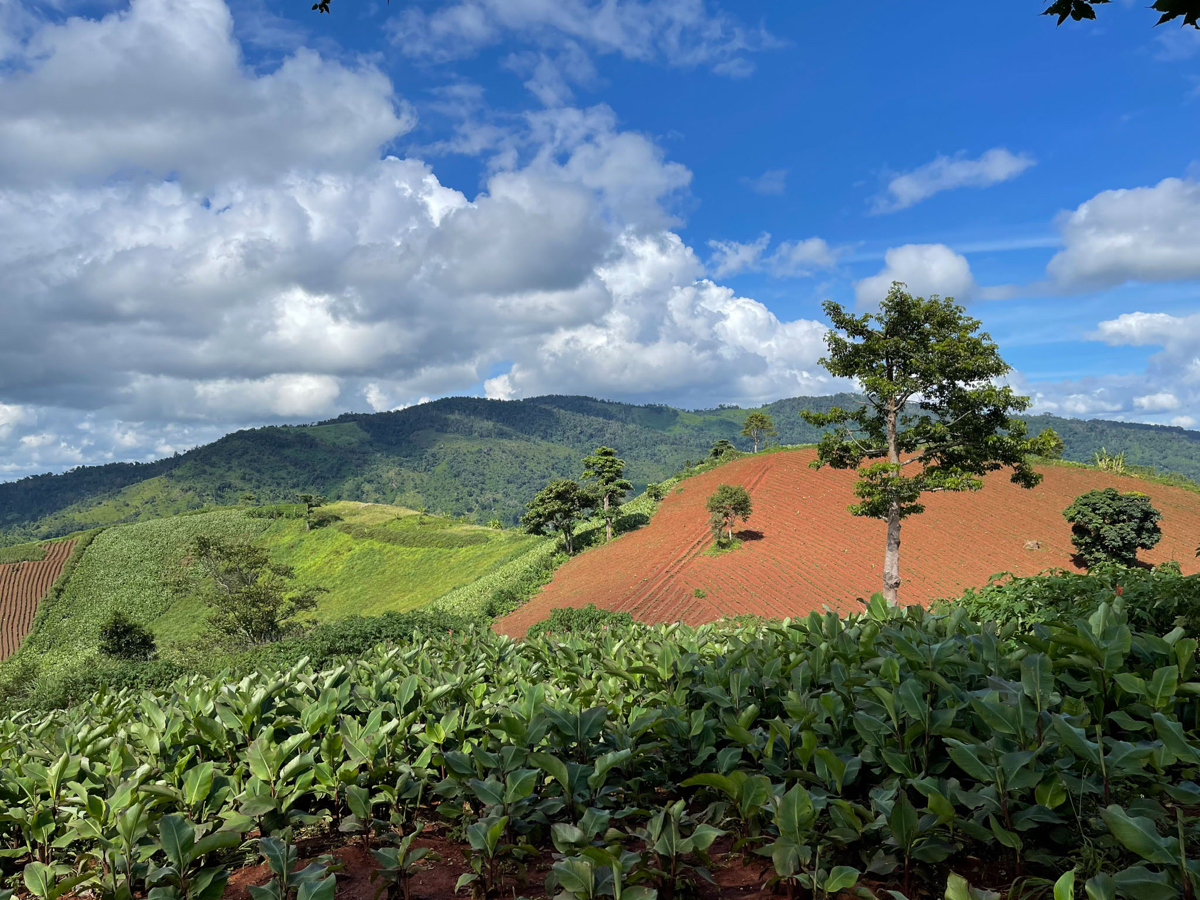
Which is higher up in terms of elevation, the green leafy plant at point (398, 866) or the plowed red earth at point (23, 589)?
the green leafy plant at point (398, 866)

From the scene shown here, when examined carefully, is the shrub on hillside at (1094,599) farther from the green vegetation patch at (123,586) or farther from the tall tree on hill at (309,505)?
the tall tree on hill at (309,505)

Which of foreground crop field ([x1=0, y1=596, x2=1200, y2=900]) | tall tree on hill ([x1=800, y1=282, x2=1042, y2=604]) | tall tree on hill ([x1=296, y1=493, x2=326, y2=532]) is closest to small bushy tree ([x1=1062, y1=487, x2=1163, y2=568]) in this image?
tall tree on hill ([x1=800, y1=282, x2=1042, y2=604])

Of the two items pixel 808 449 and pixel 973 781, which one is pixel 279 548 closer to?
pixel 808 449

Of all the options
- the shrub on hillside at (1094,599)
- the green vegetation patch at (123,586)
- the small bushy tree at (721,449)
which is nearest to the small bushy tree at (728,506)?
the shrub on hillside at (1094,599)

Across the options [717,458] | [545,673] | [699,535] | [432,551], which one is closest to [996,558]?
[699,535]

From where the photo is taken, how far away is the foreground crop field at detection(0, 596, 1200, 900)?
1460 millimetres

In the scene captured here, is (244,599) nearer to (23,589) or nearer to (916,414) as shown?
(916,414)

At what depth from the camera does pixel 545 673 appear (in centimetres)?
338

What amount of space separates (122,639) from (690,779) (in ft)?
127

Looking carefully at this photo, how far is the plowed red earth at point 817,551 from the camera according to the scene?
2380cm

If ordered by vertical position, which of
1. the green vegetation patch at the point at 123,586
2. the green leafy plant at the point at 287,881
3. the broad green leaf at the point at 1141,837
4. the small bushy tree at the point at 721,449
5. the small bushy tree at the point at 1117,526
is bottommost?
the green vegetation patch at the point at 123,586

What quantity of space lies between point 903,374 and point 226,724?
16542 millimetres

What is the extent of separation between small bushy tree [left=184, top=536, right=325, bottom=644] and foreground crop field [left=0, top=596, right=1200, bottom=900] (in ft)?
104

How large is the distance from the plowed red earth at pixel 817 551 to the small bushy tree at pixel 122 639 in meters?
19.7
